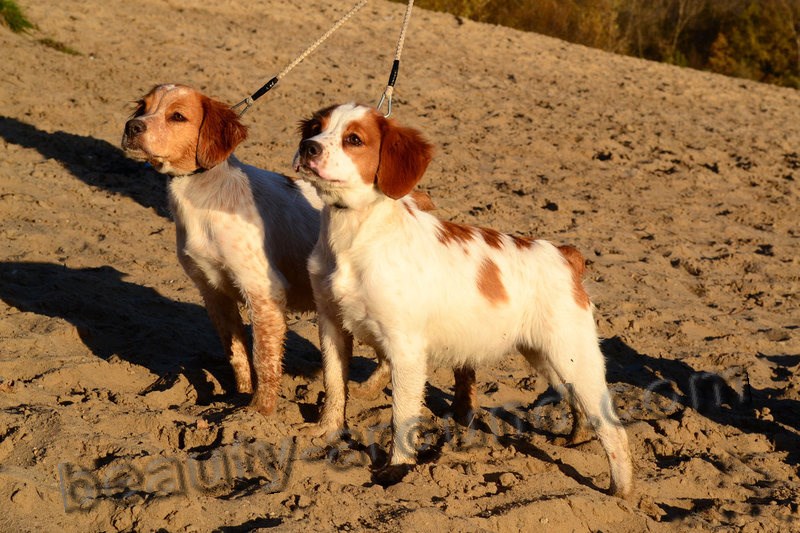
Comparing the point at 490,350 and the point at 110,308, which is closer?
the point at 490,350

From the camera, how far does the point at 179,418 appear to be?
5.23 meters

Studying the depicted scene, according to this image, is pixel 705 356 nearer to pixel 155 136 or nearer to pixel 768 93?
pixel 155 136

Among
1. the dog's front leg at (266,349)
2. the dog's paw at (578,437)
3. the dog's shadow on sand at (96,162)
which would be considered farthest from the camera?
the dog's shadow on sand at (96,162)

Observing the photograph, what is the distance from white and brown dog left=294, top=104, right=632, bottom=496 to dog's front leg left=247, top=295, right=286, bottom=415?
37cm

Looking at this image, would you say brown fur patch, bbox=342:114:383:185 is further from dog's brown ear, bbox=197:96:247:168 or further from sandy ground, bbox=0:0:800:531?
sandy ground, bbox=0:0:800:531

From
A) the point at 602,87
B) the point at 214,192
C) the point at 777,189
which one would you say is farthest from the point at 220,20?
the point at 214,192

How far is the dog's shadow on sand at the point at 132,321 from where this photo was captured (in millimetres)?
6355

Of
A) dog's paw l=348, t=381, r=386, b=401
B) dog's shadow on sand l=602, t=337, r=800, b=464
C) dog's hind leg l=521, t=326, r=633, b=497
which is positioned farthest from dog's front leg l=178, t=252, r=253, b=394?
dog's shadow on sand l=602, t=337, r=800, b=464

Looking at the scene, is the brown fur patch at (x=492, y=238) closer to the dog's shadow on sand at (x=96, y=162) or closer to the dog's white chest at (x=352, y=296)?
the dog's white chest at (x=352, y=296)

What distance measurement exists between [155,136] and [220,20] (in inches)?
447

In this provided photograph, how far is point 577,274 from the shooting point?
18.1ft

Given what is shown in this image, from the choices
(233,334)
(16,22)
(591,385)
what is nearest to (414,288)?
(591,385)

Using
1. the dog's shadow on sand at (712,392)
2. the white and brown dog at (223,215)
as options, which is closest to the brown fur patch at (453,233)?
the white and brown dog at (223,215)

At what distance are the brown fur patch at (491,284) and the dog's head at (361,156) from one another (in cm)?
76
